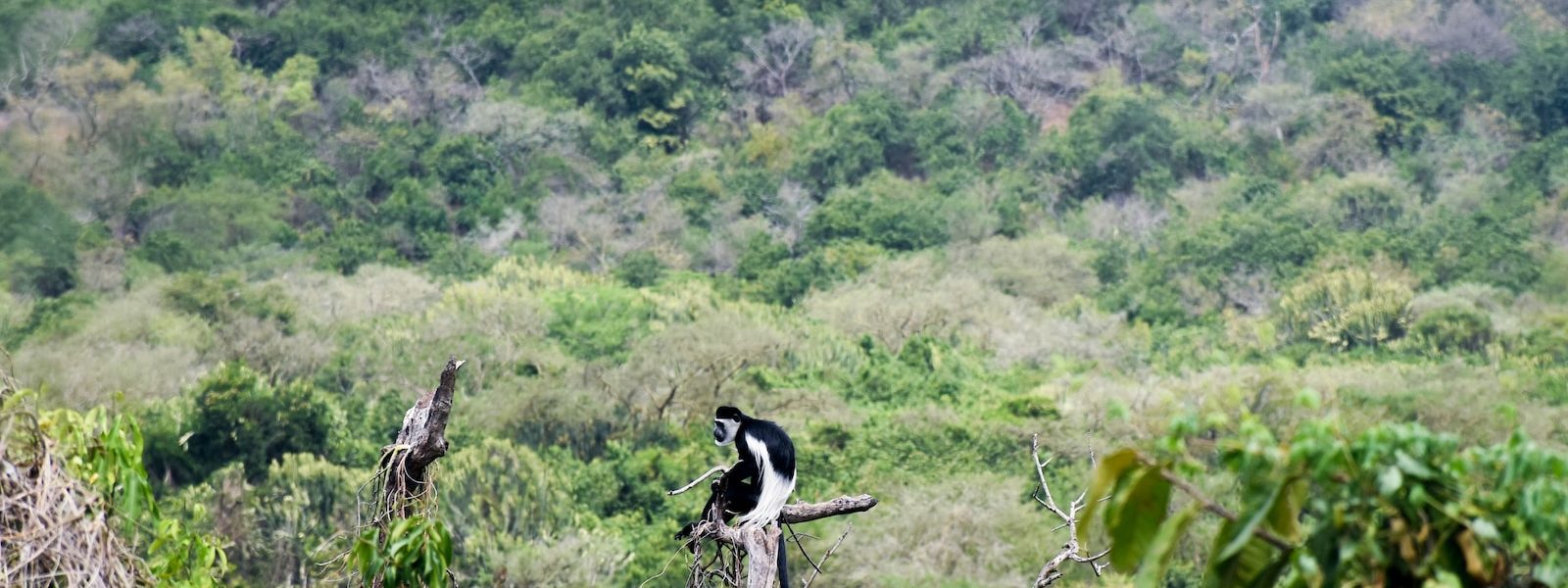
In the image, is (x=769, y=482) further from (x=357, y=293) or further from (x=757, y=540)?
(x=357, y=293)

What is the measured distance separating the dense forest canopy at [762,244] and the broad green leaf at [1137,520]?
33.5 feet

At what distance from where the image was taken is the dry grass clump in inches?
119

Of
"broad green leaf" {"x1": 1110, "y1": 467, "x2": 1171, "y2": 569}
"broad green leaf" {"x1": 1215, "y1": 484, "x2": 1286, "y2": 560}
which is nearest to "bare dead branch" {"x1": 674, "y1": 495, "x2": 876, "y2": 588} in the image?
"broad green leaf" {"x1": 1110, "y1": 467, "x2": 1171, "y2": 569}

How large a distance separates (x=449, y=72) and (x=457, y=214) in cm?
549

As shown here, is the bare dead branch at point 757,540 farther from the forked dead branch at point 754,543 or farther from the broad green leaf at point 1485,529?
the broad green leaf at point 1485,529

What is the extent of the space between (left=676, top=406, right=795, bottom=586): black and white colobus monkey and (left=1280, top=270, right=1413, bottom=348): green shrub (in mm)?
19838

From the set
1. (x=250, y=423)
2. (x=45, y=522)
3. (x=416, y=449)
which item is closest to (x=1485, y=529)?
(x=45, y=522)

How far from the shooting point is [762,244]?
2748 centimetres

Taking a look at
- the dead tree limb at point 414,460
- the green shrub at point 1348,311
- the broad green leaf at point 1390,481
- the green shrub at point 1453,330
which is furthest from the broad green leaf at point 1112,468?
the green shrub at point 1348,311

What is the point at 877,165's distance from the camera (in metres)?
31.5

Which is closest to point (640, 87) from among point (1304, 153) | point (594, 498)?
point (1304, 153)

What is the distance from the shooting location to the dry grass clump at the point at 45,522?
3033 millimetres

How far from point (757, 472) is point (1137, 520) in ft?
10.1

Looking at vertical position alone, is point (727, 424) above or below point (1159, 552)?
below
